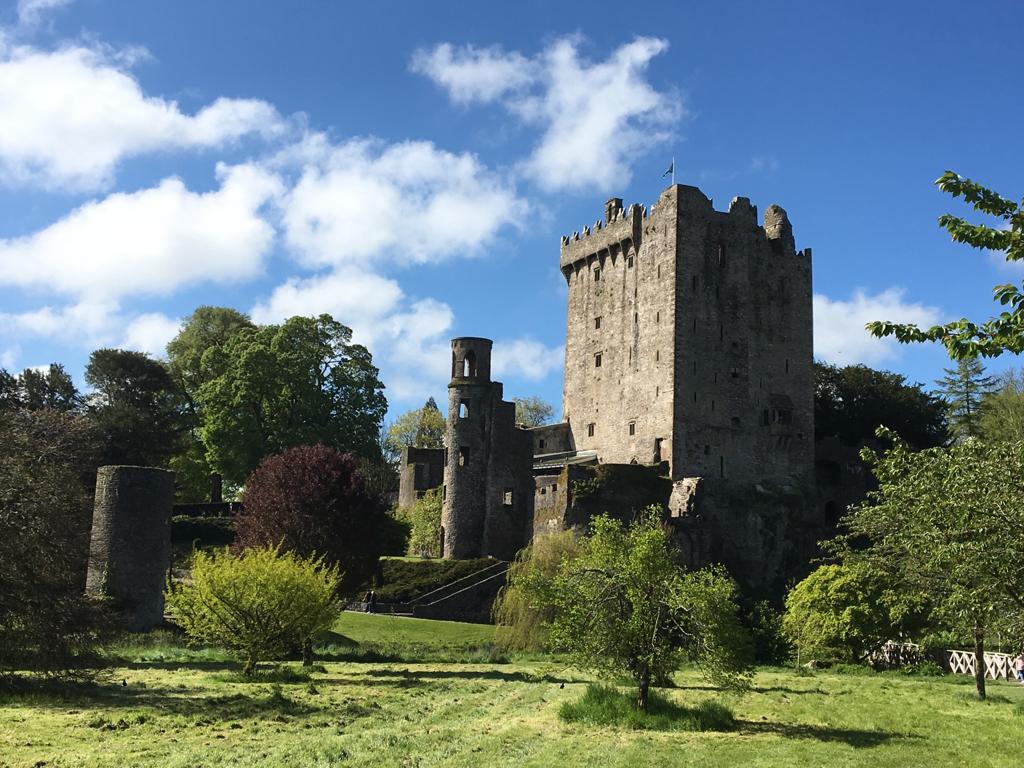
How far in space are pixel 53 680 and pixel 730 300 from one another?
1796 inches

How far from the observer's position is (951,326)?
1002 cm

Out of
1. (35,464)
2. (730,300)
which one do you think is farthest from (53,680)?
(730,300)

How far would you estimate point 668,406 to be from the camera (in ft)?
180

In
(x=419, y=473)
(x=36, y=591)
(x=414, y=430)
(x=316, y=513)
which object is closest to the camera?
(x=36, y=591)

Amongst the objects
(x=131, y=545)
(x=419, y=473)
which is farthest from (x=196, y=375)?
(x=131, y=545)

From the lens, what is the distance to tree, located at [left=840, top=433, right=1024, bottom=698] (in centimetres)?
1404

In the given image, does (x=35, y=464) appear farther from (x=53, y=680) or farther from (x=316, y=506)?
(x=53, y=680)

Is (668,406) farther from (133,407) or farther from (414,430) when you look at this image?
(414,430)

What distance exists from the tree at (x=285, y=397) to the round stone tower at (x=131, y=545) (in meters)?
20.8

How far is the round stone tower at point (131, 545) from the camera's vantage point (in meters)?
30.6

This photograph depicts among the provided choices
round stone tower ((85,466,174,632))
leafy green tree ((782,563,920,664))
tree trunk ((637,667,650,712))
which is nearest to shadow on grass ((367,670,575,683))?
tree trunk ((637,667,650,712))

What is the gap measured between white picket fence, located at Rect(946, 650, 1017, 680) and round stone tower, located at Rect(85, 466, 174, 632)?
2403 cm

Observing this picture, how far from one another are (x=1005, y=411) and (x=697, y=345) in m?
17.6

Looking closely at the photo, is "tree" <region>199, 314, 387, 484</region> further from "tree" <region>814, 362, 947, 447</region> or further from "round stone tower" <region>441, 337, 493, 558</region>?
"tree" <region>814, 362, 947, 447</region>
